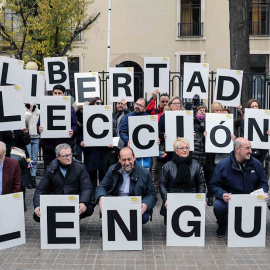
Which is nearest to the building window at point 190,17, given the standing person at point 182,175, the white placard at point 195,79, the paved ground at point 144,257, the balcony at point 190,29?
the balcony at point 190,29

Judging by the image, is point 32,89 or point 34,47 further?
point 34,47

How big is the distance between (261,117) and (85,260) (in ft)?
12.1

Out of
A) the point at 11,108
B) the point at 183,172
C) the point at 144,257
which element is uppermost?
the point at 11,108

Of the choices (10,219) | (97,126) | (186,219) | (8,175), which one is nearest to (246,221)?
(186,219)

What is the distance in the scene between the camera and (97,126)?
730 centimetres

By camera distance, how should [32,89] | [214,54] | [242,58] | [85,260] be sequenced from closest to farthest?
1. [85,260]
2. [32,89]
3. [242,58]
4. [214,54]

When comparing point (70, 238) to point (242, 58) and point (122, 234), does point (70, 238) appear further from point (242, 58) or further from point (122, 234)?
point (242, 58)

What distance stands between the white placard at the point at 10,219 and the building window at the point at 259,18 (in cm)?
1885

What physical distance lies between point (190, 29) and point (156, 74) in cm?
1433

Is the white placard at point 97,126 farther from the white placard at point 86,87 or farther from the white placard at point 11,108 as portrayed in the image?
the white placard at point 86,87

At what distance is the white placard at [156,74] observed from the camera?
8477 mm

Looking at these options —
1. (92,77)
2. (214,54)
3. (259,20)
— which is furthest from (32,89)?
(259,20)

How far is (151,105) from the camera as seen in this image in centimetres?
830

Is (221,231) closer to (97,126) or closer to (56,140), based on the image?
(97,126)
